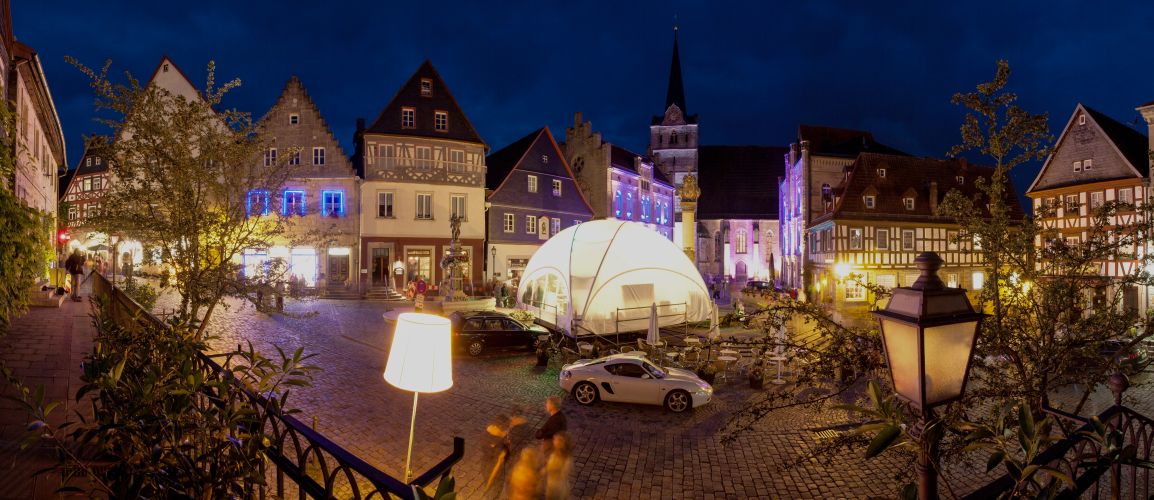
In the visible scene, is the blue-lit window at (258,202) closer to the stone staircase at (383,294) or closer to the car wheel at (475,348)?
the car wheel at (475,348)

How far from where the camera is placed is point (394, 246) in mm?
33062

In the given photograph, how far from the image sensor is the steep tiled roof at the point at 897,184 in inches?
1297

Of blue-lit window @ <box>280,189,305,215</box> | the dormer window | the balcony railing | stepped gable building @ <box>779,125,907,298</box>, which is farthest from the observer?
stepped gable building @ <box>779,125,907,298</box>

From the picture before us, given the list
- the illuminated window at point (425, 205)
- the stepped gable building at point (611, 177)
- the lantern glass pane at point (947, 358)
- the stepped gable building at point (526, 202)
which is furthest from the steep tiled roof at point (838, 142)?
the lantern glass pane at point (947, 358)

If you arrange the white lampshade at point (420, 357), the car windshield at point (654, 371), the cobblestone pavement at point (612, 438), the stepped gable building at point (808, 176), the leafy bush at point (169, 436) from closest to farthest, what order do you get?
the leafy bush at point (169, 436) → the white lampshade at point (420, 357) → the cobblestone pavement at point (612, 438) → the car windshield at point (654, 371) → the stepped gable building at point (808, 176)

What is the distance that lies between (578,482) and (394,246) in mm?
27795

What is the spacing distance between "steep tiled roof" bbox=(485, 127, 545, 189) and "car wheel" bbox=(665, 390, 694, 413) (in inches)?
1123

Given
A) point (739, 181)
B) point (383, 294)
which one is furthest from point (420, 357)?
point (739, 181)

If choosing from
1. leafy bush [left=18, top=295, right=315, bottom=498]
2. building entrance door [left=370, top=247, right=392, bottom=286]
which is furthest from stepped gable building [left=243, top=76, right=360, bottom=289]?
leafy bush [left=18, top=295, right=315, bottom=498]

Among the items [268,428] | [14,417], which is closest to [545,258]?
[268,428]

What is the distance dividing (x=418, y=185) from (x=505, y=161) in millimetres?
9657

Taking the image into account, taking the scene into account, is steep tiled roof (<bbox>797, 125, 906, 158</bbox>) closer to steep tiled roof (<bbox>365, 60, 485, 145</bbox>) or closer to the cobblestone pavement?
steep tiled roof (<bbox>365, 60, 485, 145</bbox>)

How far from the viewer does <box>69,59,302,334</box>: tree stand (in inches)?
308

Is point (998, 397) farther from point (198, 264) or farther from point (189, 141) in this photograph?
point (189, 141)
